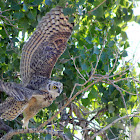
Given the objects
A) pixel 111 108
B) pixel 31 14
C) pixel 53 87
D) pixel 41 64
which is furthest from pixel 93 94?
pixel 31 14

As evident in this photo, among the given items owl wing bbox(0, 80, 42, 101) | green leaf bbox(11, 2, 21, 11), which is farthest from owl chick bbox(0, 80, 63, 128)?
green leaf bbox(11, 2, 21, 11)

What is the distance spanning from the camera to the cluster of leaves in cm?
288

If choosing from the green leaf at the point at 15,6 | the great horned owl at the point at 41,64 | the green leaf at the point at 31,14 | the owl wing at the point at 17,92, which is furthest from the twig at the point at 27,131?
the green leaf at the point at 15,6

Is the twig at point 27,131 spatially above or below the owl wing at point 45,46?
below

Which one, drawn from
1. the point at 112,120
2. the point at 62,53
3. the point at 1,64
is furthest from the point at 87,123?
the point at 1,64

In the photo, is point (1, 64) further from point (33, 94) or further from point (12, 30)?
point (33, 94)

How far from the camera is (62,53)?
11.1ft

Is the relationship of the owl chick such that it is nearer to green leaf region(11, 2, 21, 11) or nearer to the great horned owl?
the great horned owl

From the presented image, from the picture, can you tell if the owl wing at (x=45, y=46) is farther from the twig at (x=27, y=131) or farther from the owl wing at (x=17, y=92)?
the twig at (x=27, y=131)

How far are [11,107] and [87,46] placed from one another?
3.19 feet

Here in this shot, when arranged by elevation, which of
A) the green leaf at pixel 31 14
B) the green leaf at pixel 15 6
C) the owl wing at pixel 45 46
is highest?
the green leaf at pixel 15 6

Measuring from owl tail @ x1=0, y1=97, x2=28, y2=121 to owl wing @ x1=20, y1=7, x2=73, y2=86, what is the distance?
289mm

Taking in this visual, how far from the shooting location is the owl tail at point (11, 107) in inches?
117

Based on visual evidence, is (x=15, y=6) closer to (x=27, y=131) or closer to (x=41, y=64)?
(x=41, y=64)
